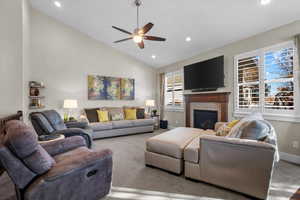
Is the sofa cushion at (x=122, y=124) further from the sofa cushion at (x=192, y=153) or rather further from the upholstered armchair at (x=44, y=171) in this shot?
the upholstered armchair at (x=44, y=171)

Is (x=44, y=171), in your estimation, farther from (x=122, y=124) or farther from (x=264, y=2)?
(x=264, y=2)

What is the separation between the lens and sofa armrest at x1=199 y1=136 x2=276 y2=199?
171 centimetres

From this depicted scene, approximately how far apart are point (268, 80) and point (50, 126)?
4.75 m

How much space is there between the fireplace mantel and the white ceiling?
4.48 ft

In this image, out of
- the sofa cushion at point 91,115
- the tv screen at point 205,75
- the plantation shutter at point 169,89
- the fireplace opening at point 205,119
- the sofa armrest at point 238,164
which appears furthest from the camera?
the plantation shutter at point 169,89

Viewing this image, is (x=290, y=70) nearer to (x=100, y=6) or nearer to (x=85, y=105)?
(x=100, y=6)

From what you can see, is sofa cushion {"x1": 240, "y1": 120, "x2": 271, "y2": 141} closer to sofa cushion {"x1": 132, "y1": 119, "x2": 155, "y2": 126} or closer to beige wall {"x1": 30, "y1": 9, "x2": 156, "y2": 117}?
sofa cushion {"x1": 132, "y1": 119, "x2": 155, "y2": 126}

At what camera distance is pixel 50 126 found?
3.06 metres

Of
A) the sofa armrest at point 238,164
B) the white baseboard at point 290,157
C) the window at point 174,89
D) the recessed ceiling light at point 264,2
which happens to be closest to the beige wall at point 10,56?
the sofa armrest at point 238,164

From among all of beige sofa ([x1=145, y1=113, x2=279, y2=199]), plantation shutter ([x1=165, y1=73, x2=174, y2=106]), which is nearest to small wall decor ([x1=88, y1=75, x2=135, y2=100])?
plantation shutter ([x1=165, y1=73, x2=174, y2=106])

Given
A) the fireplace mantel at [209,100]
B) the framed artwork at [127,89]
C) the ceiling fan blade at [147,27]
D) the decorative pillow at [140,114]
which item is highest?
the ceiling fan blade at [147,27]

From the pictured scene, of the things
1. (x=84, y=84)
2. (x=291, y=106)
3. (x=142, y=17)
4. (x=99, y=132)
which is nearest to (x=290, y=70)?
(x=291, y=106)

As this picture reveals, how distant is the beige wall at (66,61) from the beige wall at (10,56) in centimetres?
118

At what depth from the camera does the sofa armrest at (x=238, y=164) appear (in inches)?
67.3
